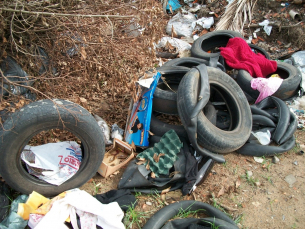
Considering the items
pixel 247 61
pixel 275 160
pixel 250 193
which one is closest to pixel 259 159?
pixel 275 160

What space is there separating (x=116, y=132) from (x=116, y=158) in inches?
13.8

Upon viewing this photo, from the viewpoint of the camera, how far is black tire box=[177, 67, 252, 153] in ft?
9.31

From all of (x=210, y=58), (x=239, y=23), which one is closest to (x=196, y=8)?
(x=239, y=23)

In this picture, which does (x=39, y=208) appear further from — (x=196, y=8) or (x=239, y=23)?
(x=196, y=8)

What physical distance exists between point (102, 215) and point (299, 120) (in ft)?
10.1

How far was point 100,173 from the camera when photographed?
2.86 m

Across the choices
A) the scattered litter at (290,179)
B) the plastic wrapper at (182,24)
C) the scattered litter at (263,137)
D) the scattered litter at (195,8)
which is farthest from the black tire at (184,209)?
the scattered litter at (195,8)

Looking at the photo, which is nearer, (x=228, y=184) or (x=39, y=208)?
(x=39, y=208)

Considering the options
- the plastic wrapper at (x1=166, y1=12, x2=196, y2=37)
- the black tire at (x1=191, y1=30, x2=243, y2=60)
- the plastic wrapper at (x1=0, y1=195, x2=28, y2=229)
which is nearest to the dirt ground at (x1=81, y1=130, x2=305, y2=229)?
the plastic wrapper at (x1=0, y1=195, x2=28, y2=229)

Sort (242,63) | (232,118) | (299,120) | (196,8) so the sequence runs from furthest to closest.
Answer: (196,8)
(242,63)
(299,120)
(232,118)

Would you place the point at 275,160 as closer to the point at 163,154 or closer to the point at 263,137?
the point at 263,137

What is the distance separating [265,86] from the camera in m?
3.71

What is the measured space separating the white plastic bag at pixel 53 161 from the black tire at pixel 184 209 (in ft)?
3.11

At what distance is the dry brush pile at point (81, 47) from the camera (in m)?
2.56
